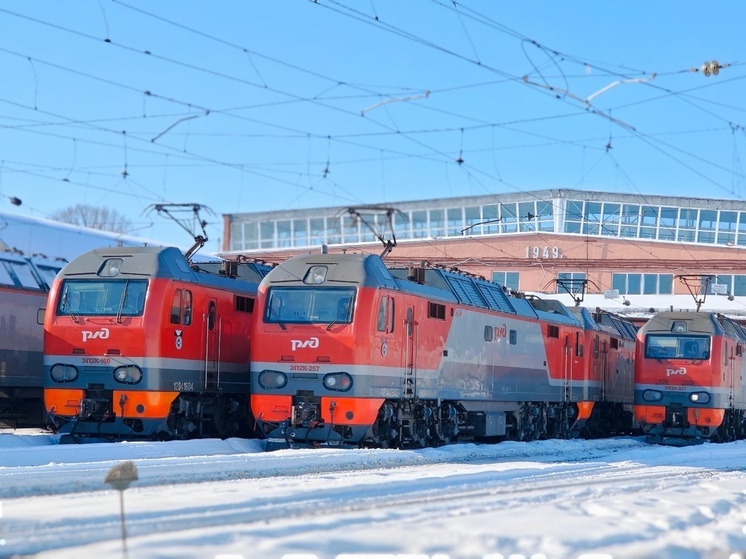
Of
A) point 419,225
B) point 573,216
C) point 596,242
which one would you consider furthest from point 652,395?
point 419,225

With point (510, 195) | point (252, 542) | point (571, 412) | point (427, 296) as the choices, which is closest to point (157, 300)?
point (427, 296)

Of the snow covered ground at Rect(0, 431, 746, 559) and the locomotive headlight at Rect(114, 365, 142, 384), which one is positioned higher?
the locomotive headlight at Rect(114, 365, 142, 384)

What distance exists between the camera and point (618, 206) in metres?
61.4

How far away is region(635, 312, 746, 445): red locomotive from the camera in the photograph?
30062mm

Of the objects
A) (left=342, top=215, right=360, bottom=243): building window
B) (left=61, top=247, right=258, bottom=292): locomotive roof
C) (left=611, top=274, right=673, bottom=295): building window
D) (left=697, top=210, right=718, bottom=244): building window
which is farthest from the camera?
(left=342, top=215, right=360, bottom=243): building window

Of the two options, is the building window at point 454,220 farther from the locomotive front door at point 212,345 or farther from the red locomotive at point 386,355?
the locomotive front door at point 212,345

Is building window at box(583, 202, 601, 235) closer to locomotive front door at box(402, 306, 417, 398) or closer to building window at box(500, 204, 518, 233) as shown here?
building window at box(500, 204, 518, 233)

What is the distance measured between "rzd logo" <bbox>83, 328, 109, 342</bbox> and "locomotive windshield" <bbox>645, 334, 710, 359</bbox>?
16.5 m

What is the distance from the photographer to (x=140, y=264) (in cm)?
2050

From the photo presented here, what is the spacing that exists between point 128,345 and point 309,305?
3.37 m

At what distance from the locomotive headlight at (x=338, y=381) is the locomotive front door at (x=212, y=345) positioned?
312 cm

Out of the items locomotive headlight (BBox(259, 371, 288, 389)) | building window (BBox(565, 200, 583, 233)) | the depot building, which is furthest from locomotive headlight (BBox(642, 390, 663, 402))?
building window (BBox(565, 200, 583, 233))

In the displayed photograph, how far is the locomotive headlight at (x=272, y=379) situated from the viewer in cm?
1998

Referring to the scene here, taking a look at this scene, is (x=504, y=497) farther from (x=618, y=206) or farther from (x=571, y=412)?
(x=618, y=206)
